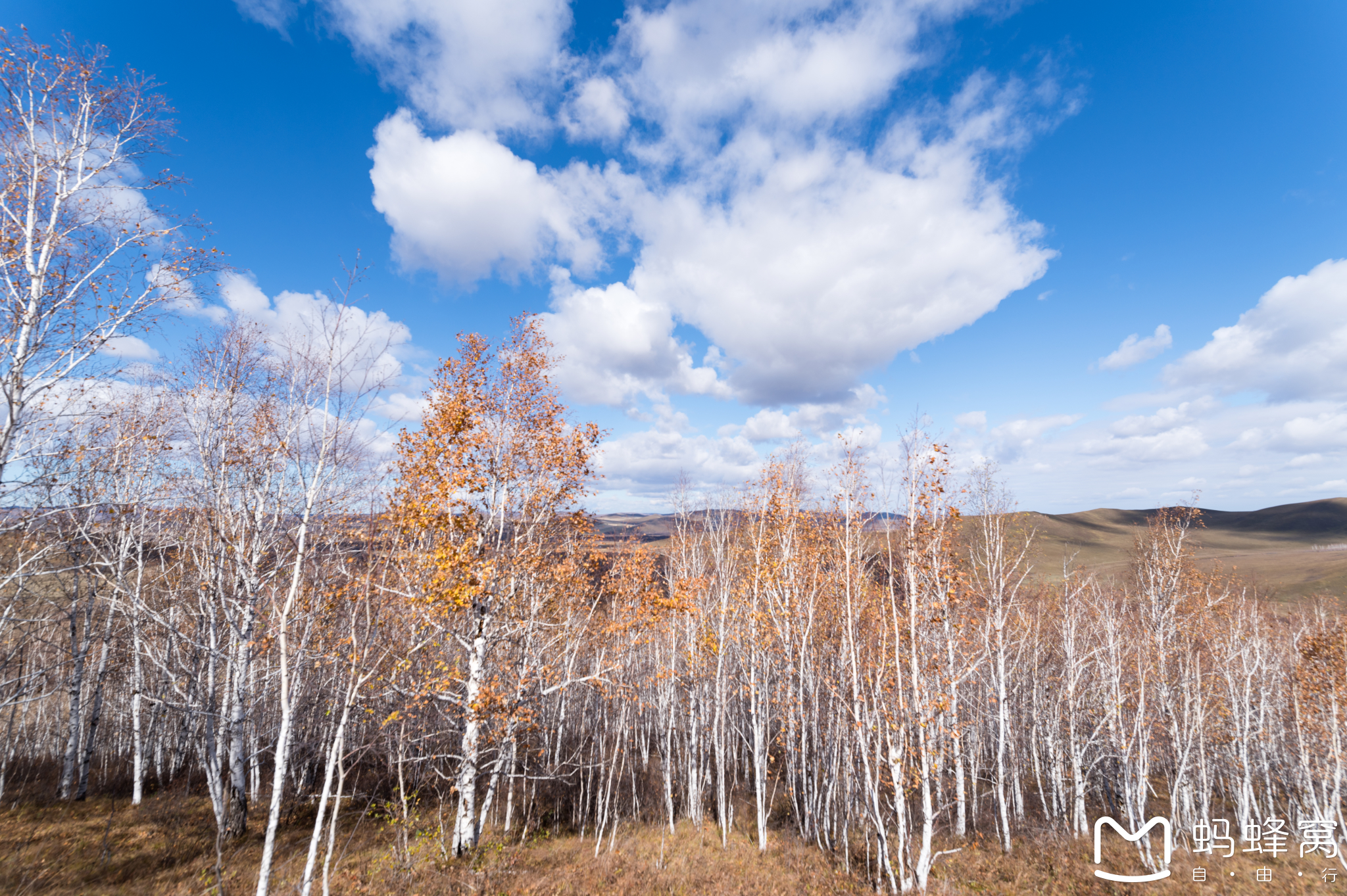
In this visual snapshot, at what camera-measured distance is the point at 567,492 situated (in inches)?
576

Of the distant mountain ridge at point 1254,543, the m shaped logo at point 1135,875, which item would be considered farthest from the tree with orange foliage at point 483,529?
the distant mountain ridge at point 1254,543

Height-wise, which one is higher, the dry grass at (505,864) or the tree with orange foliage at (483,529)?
the tree with orange foliage at (483,529)

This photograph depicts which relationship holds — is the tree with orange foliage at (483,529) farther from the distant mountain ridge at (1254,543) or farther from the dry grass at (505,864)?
the distant mountain ridge at (1254,543)

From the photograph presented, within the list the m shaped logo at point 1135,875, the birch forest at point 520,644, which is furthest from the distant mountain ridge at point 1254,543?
the m shaped logo at point 1135,875

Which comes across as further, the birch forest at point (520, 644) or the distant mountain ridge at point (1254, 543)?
the distant mountain ridge at point (1254, 543)

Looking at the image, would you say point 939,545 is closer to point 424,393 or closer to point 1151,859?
point 1151,859

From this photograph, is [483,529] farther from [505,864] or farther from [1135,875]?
[1135,875]

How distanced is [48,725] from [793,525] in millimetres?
45327

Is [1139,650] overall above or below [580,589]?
below

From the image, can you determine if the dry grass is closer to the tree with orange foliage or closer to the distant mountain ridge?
the tree with orange foliage

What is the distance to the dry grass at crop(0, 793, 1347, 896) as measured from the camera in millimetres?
11516

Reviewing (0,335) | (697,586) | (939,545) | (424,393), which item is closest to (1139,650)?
(939,545)

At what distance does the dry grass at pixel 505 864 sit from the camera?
11.5 metres

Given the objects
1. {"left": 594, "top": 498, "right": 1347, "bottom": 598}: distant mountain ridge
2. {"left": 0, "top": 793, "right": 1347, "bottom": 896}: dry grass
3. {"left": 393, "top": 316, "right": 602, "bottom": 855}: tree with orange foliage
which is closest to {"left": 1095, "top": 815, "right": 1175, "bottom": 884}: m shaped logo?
{"left": 0, "top": 793, "right": 1347, "bottom": 896}: dry grass
